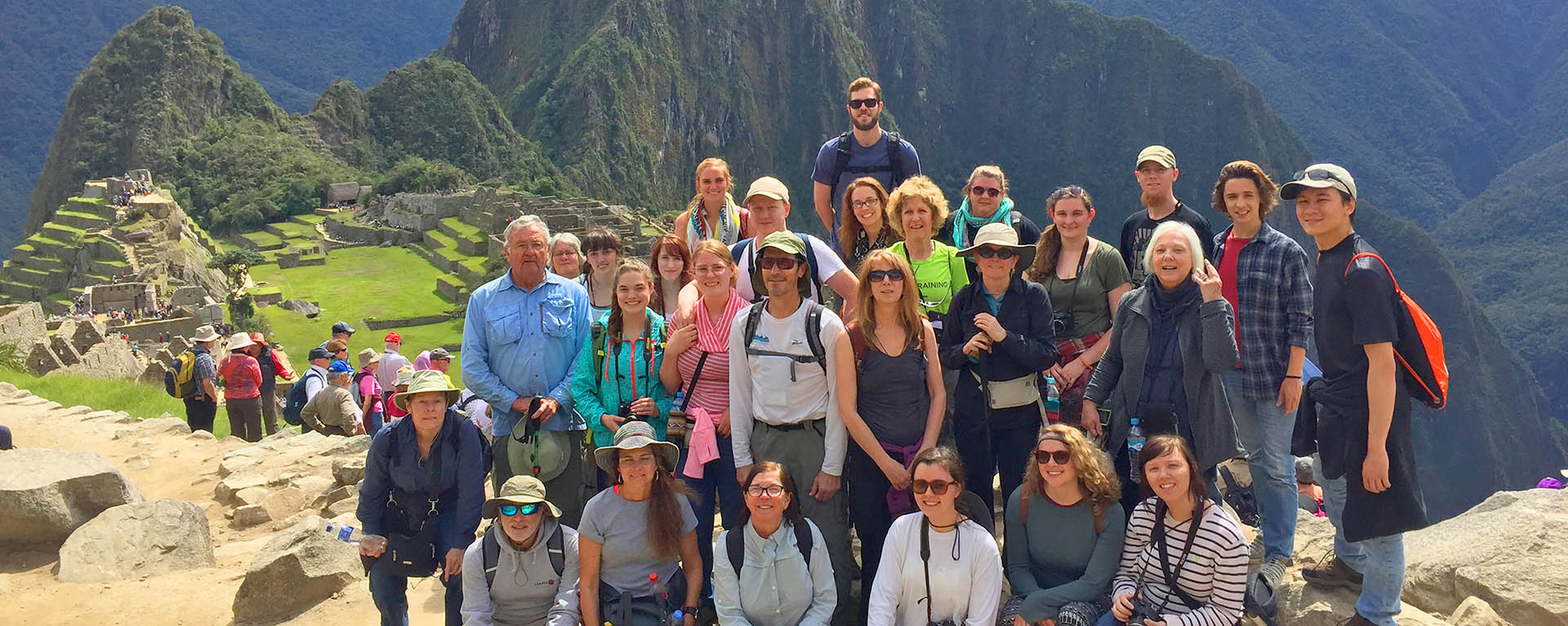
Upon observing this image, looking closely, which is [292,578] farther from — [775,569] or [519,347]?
[775,569]

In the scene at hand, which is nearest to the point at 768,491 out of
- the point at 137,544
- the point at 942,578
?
the point at 942,578

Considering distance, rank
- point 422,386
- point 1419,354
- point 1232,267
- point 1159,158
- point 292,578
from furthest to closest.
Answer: point 292,578 → point 1159,158 → point 1232,267 → point 422,386 → point 1419,354

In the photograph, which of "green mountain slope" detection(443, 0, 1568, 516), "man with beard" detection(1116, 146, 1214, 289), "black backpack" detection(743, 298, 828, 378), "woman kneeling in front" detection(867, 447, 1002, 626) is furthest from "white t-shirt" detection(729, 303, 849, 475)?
"green mountain slope" detection(443, 0, 1568, 516)

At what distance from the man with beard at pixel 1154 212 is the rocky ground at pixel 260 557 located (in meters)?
1.67

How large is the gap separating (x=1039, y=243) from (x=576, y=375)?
2342 mm

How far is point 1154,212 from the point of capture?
561 cm

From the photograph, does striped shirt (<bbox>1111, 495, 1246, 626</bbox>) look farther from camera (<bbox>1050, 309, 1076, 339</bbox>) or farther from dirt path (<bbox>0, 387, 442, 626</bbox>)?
dirt path (<bbox>0, 387, 442, 626</bbox>)

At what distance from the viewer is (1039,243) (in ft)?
17.4

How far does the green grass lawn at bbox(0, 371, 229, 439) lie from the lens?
45.0ft

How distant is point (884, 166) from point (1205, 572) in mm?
3212

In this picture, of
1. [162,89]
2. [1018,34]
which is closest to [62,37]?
[162,89]

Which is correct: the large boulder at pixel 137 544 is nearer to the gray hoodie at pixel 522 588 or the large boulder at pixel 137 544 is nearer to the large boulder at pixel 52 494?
the large boulder at pixel 52 494

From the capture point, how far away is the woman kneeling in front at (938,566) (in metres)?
4.36

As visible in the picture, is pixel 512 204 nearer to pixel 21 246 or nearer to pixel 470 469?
pixel 21 246
